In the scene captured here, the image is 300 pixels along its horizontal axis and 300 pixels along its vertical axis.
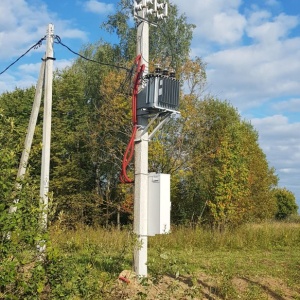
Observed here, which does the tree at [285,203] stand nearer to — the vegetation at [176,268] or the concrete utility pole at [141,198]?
the vegetation at [176,268]

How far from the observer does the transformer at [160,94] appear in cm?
756

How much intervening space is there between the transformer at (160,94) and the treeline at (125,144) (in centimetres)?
1369

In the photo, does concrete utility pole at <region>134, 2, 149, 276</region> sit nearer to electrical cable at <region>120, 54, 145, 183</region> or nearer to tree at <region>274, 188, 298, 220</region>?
electrical cable at <region>120, 54, 145, 183</region>

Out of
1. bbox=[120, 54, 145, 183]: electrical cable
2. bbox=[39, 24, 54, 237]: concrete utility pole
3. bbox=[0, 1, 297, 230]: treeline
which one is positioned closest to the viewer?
bbox=[120, 54, 145, 183]: electrical cable

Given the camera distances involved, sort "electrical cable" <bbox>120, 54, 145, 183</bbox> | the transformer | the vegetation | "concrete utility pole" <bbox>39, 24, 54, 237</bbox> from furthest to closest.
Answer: "concrete utility pole" <bbox>39, 24, 54, 237</bbox> < "electrical cable" <bbox>120, 54, 145, 183</bbox> < the transformer < the vegetation

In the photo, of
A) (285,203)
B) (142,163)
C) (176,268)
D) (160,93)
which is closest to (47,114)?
(142,163)

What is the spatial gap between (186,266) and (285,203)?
141 ft

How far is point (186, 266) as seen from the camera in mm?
6680

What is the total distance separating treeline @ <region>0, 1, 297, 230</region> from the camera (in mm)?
23188

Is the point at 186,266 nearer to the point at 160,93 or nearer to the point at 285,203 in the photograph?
the point at 160,93

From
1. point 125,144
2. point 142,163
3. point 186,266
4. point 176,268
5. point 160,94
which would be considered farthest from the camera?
point 125,144

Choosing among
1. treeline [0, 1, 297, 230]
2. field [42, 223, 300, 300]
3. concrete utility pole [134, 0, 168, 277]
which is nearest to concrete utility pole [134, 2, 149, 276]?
concrete utility pole [134, 0, 168, 277]

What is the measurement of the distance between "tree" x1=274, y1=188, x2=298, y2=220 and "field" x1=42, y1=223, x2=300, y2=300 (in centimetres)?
3134

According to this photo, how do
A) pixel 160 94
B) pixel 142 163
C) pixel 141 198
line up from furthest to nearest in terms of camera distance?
pixel 142 163 → pixel 141 198 → pixel 160 94
